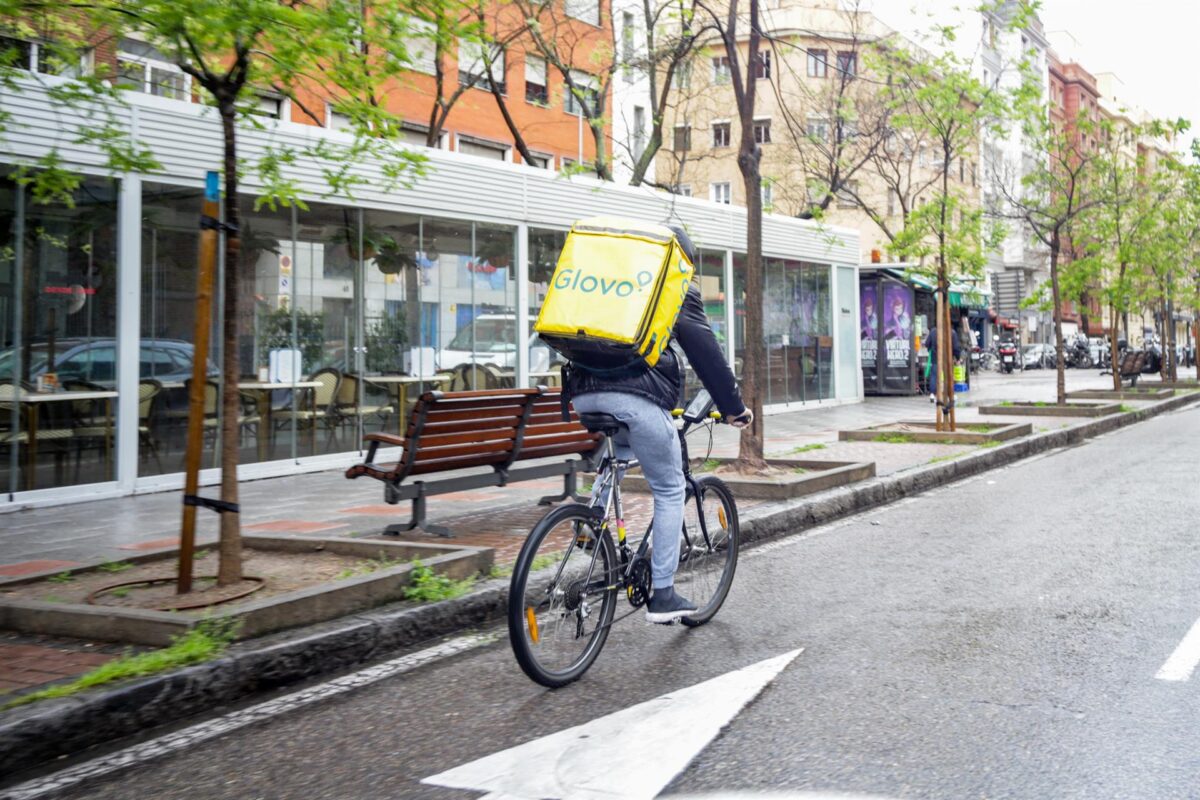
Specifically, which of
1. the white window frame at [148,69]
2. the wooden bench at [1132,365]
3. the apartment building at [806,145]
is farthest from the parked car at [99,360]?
the wooden bench at [1132,365]

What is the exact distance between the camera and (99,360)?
11.0 m

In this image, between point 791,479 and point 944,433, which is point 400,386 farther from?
point 944,433

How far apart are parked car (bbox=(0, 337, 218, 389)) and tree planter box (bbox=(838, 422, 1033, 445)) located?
807 centimetres

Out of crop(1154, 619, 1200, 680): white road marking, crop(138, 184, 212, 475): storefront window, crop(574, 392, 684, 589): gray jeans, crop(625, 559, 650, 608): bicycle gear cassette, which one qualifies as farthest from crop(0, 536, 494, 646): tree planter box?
crop(138, 184, 212, 475): storefront window

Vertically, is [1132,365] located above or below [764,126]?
below

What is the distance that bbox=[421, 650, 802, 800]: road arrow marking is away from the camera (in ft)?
11.4

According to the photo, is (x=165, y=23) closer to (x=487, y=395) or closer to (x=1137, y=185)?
(x=487, y=395)

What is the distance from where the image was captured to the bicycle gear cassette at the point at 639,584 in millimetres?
4930

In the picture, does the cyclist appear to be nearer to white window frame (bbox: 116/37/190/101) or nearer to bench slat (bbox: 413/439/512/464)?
bench slat (bbox: 413/439/512/464)

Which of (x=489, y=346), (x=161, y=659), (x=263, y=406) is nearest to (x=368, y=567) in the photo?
(x=161, y=659)

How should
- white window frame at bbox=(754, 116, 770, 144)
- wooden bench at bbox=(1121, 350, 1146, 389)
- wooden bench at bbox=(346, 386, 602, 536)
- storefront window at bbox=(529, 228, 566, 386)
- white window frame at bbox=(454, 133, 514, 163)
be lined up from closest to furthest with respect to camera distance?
wooden bench at bbox=(346, 386, 602, 536) < storefront window at bbox=(529, 228, 566, 386) < wooden bench at bbox=(1121, 350, 1146, 389) < white window frame at bbox=(454, 133, 514, 163) < white window frame at bbox=(754, 116, 770, 144)

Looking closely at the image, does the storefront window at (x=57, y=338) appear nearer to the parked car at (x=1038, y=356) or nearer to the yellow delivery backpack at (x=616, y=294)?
the yellow delivery backpack at (x=616, y=294)

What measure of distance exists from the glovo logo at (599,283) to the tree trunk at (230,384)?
6.19ft

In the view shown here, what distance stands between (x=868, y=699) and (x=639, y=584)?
109 centimetres
